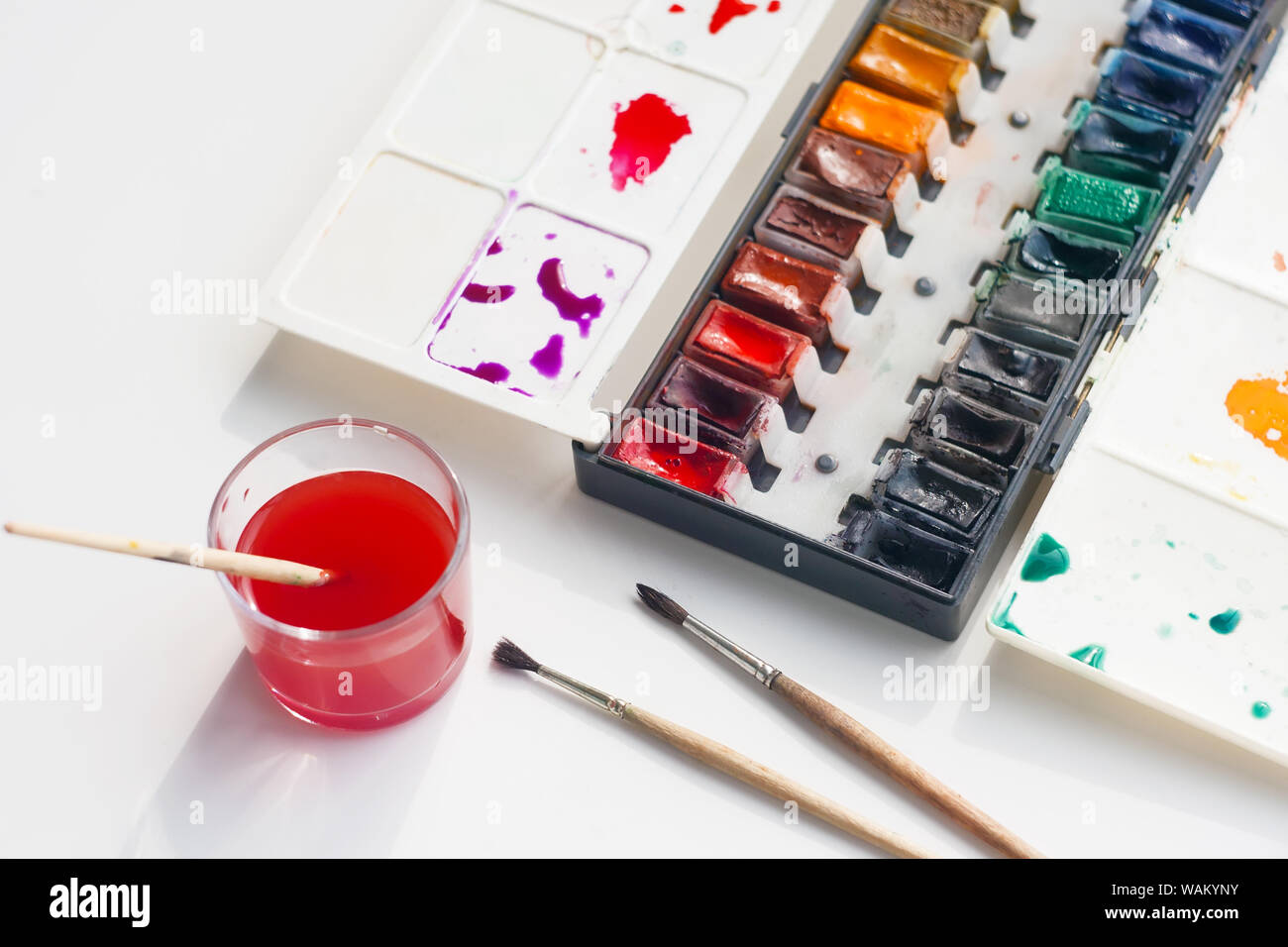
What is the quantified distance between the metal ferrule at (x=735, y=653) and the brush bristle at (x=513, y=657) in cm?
17

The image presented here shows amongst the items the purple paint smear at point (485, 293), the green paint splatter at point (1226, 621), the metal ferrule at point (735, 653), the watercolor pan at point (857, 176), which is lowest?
the metal ferrule at point (735, 653)

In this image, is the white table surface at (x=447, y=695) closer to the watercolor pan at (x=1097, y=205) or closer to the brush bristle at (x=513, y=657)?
the brush bristle at (x=513, y=657)

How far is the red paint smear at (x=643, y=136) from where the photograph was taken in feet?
6.64

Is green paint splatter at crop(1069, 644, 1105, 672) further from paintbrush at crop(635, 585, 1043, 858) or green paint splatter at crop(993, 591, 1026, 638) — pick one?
paintbrush at crop(635, 585, 1043, 858)

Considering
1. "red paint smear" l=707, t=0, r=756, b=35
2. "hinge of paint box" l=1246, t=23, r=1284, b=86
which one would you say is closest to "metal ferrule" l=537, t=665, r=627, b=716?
"red paint smear" l=707, t=0, r=756, b=35

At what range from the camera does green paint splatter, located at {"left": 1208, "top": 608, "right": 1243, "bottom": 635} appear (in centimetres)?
177

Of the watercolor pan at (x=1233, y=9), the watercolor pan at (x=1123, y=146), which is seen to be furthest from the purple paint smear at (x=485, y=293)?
the watercolor pan at (x=1233, y=9)

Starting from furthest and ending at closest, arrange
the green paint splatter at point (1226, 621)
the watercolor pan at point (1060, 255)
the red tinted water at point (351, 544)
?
1. the watercolor pan at point (1060, 255)
2. the green paint splatter at point (1226, 621)
3. the red tinted water at point (351, 544)

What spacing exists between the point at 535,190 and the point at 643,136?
15cm

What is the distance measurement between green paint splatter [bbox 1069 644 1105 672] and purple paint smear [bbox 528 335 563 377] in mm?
628

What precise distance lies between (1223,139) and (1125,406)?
15.6 inches

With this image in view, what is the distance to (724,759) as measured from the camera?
68.3 inches
